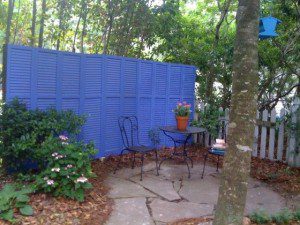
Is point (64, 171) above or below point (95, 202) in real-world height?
above

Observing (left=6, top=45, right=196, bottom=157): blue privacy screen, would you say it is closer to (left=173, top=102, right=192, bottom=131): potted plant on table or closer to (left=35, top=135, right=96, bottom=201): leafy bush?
(left=35, top=135, right=96, bottom=201): leafy bush

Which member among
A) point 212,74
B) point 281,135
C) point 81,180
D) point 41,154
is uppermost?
point 212,74

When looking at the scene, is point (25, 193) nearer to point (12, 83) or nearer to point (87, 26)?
point (12, 83)

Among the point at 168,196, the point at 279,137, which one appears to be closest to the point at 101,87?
the point at 168,196

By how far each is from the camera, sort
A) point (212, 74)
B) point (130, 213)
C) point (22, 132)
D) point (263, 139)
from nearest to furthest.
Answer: point (130, 213) < point (22, 132) < point (263, 139) < point (212, 74)

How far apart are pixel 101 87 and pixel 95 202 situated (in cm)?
242

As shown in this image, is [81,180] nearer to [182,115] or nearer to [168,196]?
[168,196]

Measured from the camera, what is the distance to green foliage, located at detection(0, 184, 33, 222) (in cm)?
354

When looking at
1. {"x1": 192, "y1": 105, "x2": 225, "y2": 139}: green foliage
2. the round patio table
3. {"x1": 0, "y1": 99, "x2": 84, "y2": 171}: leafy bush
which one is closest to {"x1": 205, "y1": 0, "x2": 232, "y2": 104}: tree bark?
{"x1": 192, "y1": 105, "x2": 225, "y2": 139}: green foliage

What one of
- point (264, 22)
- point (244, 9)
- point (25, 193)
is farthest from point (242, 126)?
point (264, 22)

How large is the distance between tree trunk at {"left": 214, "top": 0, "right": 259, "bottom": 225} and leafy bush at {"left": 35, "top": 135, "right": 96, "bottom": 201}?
2002mm

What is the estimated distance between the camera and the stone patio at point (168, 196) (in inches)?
160

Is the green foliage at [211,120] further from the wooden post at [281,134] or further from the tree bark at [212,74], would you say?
the wooden post at [281,134]

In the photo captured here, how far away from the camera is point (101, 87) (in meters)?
6.15
